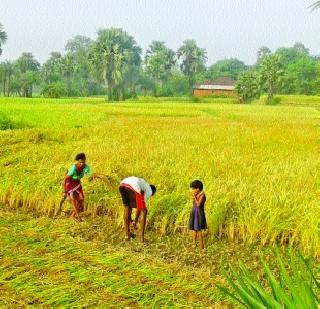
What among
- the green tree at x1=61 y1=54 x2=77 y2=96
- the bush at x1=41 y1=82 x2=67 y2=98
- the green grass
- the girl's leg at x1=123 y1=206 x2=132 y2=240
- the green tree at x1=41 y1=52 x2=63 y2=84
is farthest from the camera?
the green tree at x1=41 y1=52 x2=63 y2=84

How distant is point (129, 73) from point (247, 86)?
26163mm

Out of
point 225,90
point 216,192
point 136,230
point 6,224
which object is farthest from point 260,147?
point 225,90

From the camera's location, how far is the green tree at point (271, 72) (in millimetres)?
53156

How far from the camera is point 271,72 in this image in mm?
53156

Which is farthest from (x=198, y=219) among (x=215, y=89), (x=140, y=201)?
(x=215, y=89)

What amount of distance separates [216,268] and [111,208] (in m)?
2.16

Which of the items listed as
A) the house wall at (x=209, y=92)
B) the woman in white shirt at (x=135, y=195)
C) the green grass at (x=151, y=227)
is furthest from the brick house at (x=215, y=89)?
the woman in white shirt at (x=135, y=195)

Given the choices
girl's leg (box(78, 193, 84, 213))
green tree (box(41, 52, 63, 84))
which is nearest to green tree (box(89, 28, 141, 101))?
green tree (box(41, 52, 63, 84))

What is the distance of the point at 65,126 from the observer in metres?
16.0

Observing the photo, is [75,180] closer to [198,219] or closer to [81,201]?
[81,201]

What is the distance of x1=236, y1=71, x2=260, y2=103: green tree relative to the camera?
53.2m

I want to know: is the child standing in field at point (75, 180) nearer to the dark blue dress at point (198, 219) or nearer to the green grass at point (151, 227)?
the green grass at point (151, 227)

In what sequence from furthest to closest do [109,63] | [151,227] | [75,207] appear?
[109,63] → [75,207] → [151,227]

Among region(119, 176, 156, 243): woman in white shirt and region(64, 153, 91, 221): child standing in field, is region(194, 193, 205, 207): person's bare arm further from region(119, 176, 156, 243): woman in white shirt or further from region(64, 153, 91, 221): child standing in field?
region(64, 153, 91, 221): child standing in field
